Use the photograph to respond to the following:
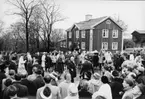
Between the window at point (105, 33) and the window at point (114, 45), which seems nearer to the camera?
the window at point (105, 33)

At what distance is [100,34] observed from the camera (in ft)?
92.3

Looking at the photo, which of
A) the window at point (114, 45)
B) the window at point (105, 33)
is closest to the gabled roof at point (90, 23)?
the window at point (105, 33)

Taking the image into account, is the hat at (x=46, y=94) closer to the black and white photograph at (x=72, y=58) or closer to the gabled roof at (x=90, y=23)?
the black and white photograph at (x=72, y=58)

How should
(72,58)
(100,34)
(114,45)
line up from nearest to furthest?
(72,58), (100,34), (114,45)

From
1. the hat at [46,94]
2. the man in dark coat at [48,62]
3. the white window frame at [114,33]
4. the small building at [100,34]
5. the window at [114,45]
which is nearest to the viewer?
the hat at [46,94]

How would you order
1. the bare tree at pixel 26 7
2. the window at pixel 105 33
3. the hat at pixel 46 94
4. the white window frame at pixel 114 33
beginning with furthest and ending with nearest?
the white window frame at pixel 114 33 < the window at pixel 105 33 < the bare tree at pixel 26 7 < the hat at pixel 46 94

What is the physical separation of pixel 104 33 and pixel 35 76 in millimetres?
24853

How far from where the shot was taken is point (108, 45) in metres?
29.0

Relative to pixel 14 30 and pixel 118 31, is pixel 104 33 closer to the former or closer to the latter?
pixel 118 31

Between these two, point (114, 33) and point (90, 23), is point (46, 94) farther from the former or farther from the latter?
point (114, 33)

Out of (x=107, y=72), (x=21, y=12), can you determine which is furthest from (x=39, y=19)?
(x=107, y=72)

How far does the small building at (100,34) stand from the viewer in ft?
91.0

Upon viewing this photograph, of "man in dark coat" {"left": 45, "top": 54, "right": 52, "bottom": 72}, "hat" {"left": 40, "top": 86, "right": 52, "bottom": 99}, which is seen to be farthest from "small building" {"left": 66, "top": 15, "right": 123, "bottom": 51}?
"hat" {"left": 40, "top": 86, "right": 52, "bottom": 99}

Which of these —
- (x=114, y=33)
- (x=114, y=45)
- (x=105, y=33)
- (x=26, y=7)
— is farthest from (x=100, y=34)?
(x=26, y=7)
